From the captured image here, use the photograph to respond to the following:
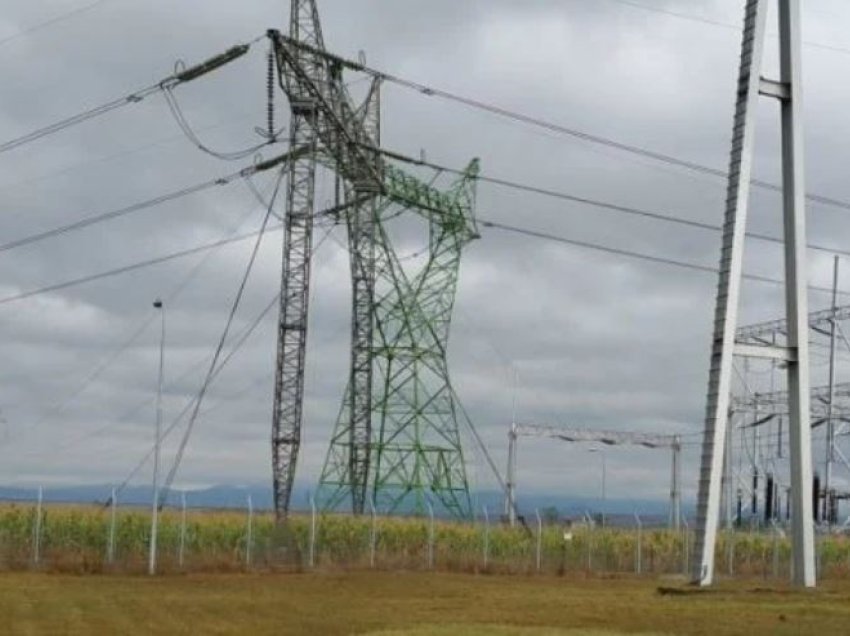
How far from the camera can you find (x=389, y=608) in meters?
31.0

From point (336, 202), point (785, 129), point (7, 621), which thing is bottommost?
point (7, 621)

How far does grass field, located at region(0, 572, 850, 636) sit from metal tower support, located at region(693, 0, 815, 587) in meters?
1.56

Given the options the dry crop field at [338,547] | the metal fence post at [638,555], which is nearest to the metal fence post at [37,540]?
the dry crop field at [338,547]

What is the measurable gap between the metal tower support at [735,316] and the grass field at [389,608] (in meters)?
1.56

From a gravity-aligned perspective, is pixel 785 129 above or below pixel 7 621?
above

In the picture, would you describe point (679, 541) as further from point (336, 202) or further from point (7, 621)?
point (7, 621)

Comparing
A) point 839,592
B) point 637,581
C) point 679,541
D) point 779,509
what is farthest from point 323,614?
point 779,509

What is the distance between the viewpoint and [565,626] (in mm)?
25469

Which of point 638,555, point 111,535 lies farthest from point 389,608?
point 638,555

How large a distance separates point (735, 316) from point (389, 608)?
961 centimetres

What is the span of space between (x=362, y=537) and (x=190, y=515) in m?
7.32

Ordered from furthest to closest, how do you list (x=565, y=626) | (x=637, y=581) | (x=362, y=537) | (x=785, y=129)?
(x=362, y=537) → (x=637, y=581) → (x=785, y=129) → (x=565, y=626)

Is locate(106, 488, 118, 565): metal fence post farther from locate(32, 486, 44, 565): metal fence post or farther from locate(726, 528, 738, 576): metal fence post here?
locate(726, 528, 738, 576): metal fence post

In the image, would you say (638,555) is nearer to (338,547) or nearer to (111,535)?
(338,547)
